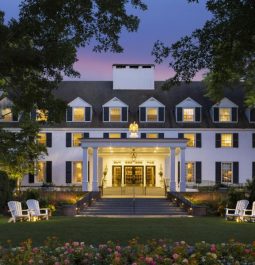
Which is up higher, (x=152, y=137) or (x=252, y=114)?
(x=252, y=114)

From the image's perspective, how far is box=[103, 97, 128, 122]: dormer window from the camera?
159 feet

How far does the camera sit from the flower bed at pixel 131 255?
302 inches

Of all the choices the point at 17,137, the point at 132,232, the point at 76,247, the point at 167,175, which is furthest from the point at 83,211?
the point at 76,247

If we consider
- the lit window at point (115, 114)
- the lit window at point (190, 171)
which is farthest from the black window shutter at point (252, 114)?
the lit window at point (115, 114)

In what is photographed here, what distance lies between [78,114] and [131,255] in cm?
4068

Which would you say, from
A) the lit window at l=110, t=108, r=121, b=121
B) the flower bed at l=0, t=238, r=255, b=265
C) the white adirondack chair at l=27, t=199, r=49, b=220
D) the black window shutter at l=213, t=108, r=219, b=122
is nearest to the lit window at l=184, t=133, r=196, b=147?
the black window shutter at l=213, t=108, r=219, b=122

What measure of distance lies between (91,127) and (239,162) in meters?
12.2

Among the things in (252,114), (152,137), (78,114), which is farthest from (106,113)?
(252,114)

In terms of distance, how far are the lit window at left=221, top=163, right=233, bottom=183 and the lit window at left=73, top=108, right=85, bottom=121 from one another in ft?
39.3

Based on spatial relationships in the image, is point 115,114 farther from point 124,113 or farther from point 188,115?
point 188,115

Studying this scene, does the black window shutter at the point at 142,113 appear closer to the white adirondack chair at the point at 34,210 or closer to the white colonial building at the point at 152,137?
the white colonial building at the point at 152,137

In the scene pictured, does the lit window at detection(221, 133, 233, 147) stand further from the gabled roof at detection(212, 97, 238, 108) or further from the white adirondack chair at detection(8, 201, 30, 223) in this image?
the white adirondack chair at detection(8, 201, 30, 223)

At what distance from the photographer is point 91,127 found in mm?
48031

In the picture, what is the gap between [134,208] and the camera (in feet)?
104
